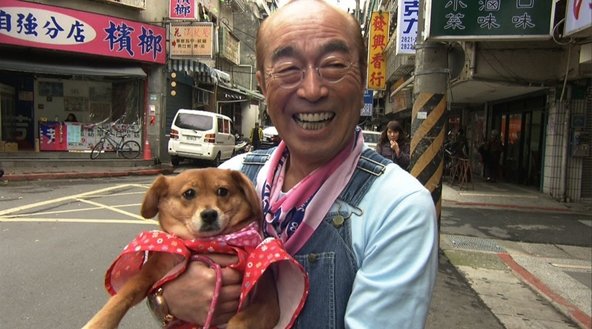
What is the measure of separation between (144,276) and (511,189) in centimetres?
1392

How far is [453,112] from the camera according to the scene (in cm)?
2138

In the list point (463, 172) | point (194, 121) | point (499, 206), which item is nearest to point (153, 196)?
point (499, 206)

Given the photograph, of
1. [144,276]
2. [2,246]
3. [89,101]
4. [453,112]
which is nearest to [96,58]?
[89,101]

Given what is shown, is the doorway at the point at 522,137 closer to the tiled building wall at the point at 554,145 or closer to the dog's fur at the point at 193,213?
the tiled building wall at the point at 554,145

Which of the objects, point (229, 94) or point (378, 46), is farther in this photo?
point (229, 94)

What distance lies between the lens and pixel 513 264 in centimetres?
635

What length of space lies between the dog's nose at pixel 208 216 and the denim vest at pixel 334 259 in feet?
1.13

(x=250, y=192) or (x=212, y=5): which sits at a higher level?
(x=212, y=5)

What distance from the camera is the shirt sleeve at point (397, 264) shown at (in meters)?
1.15

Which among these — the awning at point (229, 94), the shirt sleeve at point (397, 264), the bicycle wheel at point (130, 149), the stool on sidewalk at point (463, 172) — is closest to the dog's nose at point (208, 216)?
the shirt sleeve at point (397, 264)

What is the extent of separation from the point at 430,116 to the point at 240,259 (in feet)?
17.0

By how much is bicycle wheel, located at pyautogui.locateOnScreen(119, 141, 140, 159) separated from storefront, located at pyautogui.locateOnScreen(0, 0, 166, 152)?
1.00 feet

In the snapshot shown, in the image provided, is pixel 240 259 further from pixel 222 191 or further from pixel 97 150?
pixel 97 150

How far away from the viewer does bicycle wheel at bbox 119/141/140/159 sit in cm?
1764
